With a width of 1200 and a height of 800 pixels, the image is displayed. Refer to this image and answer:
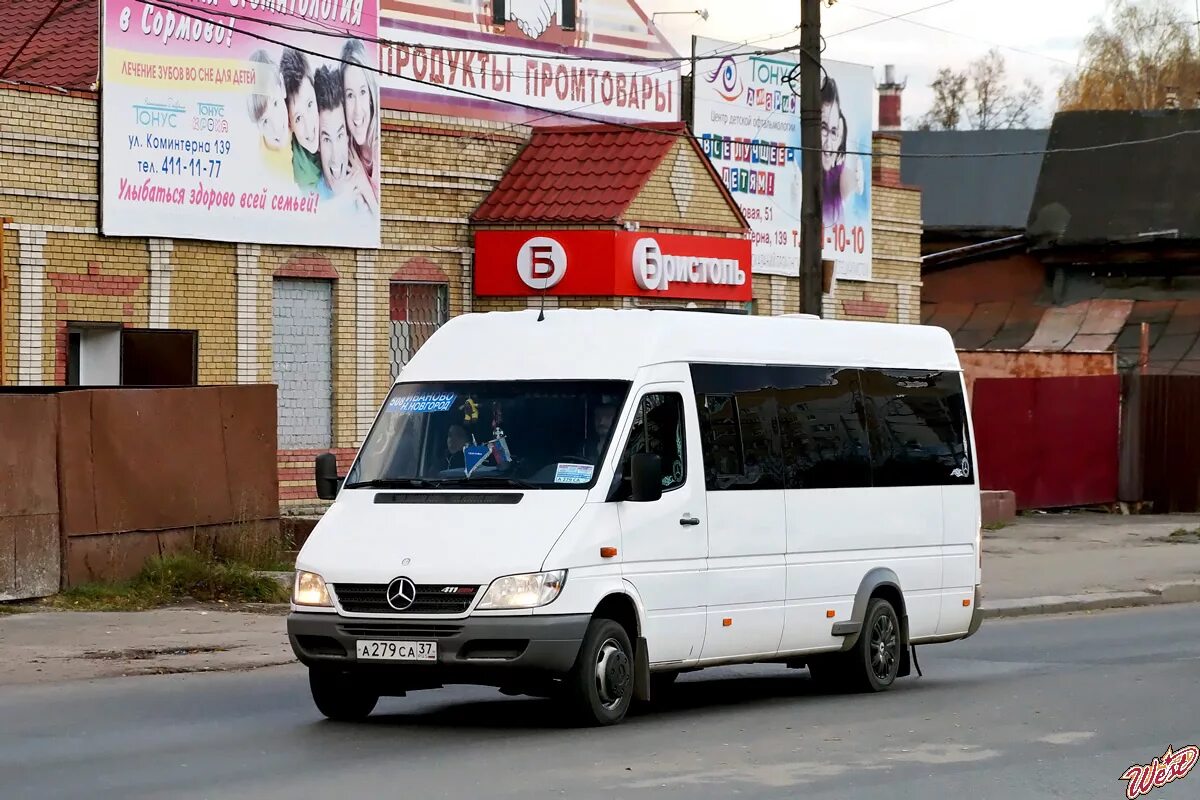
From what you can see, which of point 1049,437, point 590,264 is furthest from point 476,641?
point 1049,437

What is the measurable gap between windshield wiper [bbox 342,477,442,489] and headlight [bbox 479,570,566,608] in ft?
3.20

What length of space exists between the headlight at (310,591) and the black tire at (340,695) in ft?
1.43

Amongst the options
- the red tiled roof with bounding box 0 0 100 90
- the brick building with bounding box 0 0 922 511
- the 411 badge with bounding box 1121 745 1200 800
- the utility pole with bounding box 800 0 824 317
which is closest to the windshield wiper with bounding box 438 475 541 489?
the 411 badge with bounding box 1121 745 1200 800

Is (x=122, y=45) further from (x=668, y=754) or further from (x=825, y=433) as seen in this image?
(x=668, y=754)

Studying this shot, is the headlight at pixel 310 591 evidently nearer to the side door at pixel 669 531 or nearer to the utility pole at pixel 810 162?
the side door at pixel 669 531

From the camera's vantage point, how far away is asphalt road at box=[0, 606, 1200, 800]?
29.2 ft

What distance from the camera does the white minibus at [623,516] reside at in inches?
407

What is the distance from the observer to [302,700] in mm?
12141

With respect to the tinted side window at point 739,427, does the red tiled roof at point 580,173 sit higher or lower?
higher

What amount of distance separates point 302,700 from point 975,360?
71.7ft

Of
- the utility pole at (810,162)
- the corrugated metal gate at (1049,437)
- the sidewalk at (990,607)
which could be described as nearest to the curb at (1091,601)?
the sidewalk at (990,607)

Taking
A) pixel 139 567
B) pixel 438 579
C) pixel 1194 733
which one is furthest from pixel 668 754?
pixel 139 567

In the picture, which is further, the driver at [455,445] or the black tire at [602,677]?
the driver at [455,445]

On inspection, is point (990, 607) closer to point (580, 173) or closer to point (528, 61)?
point (580, 173)
